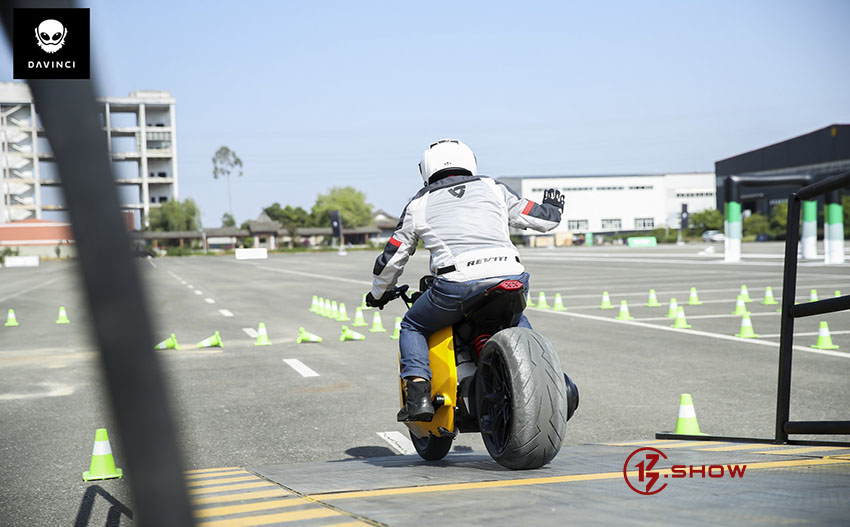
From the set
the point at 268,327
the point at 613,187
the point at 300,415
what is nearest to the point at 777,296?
the point at 268,327

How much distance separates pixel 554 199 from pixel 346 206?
160259 mm

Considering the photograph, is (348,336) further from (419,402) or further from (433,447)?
(419,402)

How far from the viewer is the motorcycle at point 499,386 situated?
4000 millimetres

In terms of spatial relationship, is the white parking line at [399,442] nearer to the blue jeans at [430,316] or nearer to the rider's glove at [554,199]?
the blue jeans at [430,316]

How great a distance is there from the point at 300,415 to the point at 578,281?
73.2 ft

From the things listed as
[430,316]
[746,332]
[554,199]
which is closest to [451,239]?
[430,316]

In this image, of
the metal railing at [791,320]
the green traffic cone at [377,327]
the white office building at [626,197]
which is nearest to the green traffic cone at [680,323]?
the green traffic cone at [377,327]

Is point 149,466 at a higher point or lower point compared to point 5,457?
higher

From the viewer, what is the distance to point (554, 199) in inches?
187

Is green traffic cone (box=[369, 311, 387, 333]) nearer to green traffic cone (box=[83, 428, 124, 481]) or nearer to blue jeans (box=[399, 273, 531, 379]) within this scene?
green traffic cone (box=[83, 428, 124, 481])

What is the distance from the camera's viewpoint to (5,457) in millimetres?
5785

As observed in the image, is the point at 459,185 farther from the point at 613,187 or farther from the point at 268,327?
the point at 613,187

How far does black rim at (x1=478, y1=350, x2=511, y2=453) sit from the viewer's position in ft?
13.6

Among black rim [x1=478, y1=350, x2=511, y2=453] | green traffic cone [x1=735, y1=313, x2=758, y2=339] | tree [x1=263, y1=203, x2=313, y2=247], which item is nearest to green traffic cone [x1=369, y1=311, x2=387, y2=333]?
green traffic cone [x1=735, y1=313, x2=758, y2=339]
